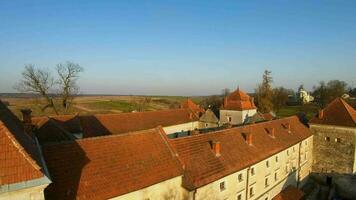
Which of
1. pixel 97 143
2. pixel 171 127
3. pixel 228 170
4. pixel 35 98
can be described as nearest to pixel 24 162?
pixel 97 143

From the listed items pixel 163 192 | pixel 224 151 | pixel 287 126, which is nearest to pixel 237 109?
pixel 287 126

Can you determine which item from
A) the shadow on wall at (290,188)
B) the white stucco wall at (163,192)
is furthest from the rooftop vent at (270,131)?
the white stucco wall at (163,192)

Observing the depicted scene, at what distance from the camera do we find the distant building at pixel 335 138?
33.2m

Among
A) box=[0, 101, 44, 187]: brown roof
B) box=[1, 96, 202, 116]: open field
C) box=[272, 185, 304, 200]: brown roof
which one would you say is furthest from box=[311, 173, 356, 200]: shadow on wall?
box=[1, 96, 202, 116]: open field

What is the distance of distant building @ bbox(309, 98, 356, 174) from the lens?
33219 millimetres

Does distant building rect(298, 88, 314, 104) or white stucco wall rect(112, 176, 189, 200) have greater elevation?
distant building rect(298, 88, 314, 104)

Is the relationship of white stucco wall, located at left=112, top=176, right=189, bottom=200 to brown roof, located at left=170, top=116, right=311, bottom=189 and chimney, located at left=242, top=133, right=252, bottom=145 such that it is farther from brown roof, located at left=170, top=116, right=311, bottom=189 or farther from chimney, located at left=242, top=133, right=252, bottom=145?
chimney, located at left=242, top=133, right=252, bottom=145

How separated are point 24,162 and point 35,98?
142ft

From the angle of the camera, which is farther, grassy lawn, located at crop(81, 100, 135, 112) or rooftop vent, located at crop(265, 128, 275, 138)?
grassy lawn, located at crop(81, 100, 135, 112)

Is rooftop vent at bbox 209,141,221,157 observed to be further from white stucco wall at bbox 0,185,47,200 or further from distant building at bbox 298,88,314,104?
distant building at bbox 298,88,314,104

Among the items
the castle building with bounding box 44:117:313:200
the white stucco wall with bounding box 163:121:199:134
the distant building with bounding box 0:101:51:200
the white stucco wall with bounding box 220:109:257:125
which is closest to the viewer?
the distant building with bounding box 0:101:51:200

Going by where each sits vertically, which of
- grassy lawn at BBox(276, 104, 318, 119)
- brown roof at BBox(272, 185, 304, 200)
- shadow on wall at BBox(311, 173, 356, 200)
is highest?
grassy lawn at BBox(276, 104, 318, 119)

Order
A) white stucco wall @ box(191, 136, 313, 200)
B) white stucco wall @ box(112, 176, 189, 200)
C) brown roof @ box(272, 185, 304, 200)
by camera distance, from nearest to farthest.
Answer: white stucco wall @ box(112, 176, 189, 200) < white stucco wall @ box(191, 136, 313, 200) < brown roof @ box(272, 185, 304, 200)

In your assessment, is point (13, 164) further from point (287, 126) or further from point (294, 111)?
point (294, 111)
